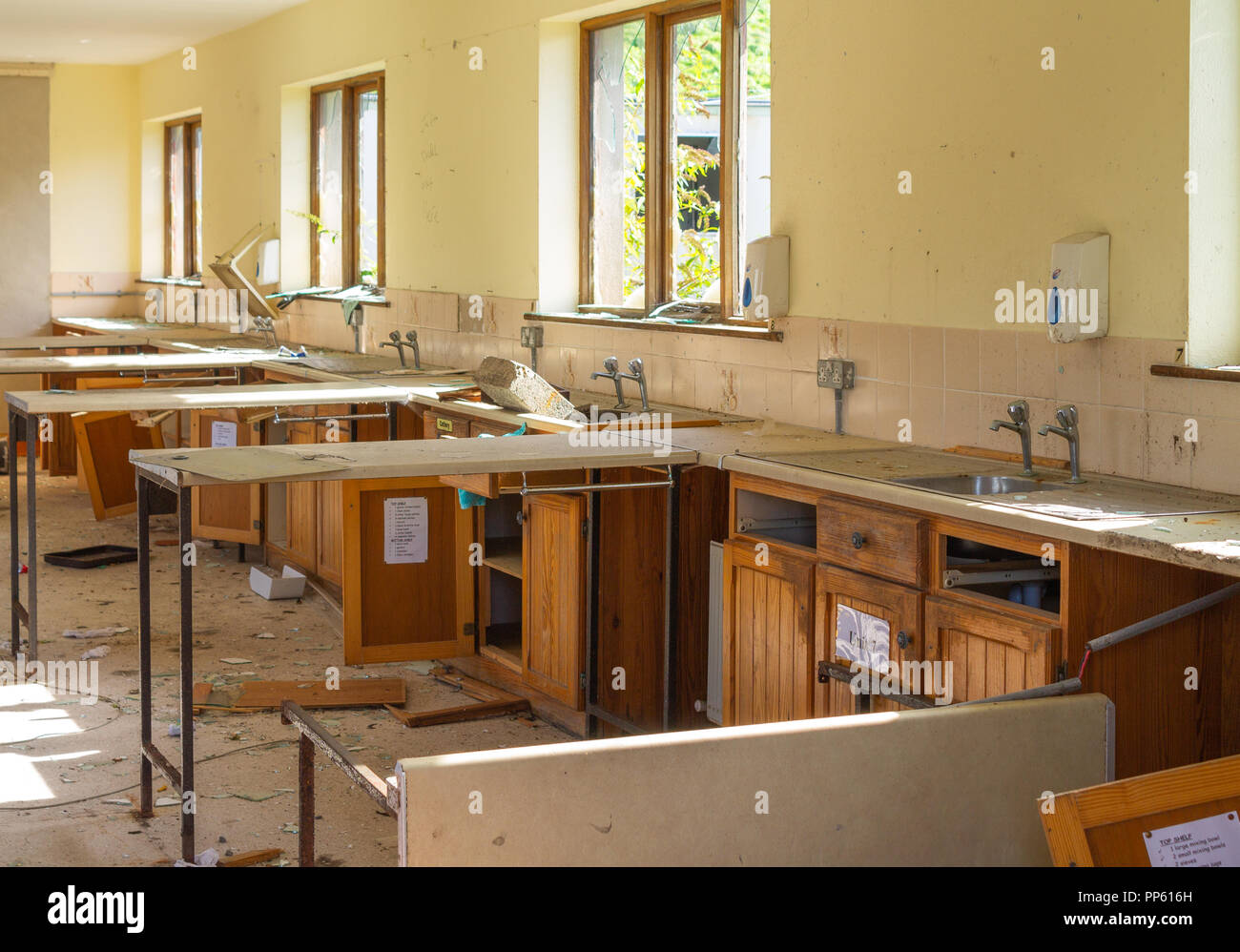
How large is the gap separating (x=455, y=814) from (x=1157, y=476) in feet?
6.84

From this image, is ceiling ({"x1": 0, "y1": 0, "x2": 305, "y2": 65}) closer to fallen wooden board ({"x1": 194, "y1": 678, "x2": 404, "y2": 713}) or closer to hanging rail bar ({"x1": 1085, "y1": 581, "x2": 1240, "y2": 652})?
fallen wooden board ({"x1": 194, "y1": 678, "x2": 404, "y2": 713})

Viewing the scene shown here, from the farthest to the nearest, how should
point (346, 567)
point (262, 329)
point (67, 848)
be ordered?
point (262, 329), point (346, 567), point (67, 848)

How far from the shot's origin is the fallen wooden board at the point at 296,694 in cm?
487

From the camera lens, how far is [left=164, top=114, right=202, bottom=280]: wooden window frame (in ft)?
36.0

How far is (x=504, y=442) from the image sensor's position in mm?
4078

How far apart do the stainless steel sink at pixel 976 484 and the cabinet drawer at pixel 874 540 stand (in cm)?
12

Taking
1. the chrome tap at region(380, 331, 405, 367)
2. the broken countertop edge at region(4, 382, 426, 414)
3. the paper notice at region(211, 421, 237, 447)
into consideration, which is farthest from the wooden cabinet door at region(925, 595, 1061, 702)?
the paper notice at region(211, 421, 237, 447)

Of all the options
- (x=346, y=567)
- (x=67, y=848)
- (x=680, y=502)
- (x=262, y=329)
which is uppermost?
(x=262, y=329)

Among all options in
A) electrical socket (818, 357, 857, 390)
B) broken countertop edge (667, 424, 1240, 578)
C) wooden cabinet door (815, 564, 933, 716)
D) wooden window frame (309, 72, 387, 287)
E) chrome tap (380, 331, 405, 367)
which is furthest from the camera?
wooden window frame (309, 72, 387, 287)

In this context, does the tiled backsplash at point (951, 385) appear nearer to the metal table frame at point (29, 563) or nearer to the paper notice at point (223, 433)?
the paper notice at point (223, 433)

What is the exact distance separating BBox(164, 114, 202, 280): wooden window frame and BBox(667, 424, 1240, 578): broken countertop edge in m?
7.66

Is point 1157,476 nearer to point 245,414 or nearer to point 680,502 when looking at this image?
point 680,502

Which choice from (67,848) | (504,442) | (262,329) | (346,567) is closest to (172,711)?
(346,567)

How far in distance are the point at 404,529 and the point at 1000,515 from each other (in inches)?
112
